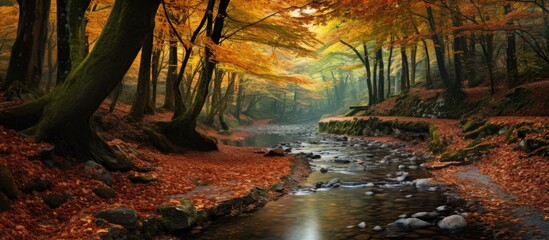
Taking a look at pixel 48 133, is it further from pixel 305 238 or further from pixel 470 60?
pixel 470 60

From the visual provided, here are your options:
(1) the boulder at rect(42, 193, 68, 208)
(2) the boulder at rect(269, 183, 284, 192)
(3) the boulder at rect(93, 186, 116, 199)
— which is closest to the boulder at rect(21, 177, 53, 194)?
(1) the boulder at rect(42, 193, 68, 208)

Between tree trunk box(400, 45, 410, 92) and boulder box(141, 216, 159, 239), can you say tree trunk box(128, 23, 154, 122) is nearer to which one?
boulder box(141, 216, 159, 239)

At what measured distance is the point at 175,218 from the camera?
597cm

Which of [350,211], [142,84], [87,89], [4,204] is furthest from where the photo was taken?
[142,84]

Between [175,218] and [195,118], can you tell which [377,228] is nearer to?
[175,218]

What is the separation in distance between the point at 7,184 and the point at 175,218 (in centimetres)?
234

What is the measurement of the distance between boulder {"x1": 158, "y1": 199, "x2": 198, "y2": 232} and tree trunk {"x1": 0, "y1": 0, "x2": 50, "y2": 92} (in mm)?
5828

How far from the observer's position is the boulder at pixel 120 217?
519 centimetres

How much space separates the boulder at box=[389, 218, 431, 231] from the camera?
5.96 m

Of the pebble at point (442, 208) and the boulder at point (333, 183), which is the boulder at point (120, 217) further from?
the boulder at point (333, 183)

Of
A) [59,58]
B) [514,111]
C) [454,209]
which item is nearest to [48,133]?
[59,58]

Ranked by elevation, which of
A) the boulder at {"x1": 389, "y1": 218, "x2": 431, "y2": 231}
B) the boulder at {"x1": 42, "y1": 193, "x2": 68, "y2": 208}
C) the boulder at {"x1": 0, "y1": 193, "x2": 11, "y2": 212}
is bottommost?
the boulder at {"x1": 389, "y1": 218, "x2": 431, "y2": 231}

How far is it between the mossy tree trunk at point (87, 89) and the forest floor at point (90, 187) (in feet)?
1.11

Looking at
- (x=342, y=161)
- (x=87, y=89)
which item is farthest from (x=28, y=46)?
(x=342, y=161)
